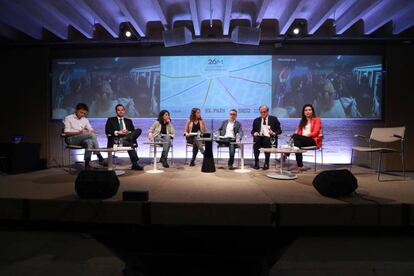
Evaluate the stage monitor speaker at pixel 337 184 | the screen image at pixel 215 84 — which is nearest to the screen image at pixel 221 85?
the screen image at pixel 215 84

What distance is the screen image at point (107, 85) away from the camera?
589 cm

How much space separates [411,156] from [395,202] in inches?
149

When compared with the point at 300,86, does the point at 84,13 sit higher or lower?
higher

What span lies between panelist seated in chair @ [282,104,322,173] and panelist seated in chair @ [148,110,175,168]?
90.5 inches

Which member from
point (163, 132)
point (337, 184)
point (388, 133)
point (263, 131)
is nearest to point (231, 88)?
point (263, 131)

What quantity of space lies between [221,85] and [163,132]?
178cm

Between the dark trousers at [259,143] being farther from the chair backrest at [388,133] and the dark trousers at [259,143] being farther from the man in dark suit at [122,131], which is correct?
the man in dark suit at [122,131]

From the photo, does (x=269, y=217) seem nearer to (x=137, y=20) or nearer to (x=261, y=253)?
(x=261, y=253)

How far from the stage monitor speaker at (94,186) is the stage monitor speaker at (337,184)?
7.29ft

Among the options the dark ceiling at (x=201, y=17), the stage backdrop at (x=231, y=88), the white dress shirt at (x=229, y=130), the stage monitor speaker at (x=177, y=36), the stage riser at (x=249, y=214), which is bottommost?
the stage riser at (x=249, y=214)

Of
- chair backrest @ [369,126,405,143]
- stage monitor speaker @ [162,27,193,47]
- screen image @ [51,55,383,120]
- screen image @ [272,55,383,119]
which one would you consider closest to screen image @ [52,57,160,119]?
screen image @ [51,55,383,120]

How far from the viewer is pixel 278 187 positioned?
10.4 ft

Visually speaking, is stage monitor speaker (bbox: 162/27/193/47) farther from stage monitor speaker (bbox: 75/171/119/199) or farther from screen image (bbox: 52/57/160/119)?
stage monitor speaker (bbox: 75/171/119/199)

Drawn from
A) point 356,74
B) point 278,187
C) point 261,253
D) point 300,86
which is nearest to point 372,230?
point 278,187
